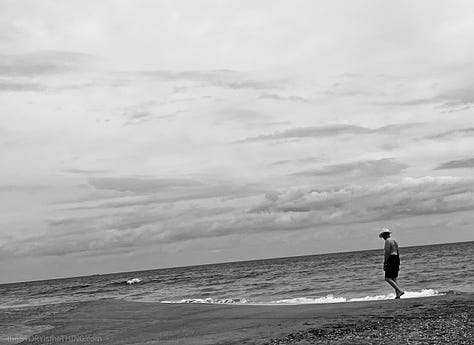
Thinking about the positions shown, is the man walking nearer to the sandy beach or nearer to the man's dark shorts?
the man's dark shorts

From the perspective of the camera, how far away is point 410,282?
34188mm

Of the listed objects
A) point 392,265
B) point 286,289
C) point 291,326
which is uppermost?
point 392,265

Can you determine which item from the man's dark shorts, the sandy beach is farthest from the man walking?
the sandy beach

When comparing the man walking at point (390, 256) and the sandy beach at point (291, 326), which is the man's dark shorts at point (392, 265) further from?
the sandy beach at point (291, 326)

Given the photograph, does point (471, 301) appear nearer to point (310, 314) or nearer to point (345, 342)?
point (310, 314)

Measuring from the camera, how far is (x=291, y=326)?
45.5ft

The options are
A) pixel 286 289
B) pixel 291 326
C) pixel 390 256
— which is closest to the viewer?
pixel 291 326

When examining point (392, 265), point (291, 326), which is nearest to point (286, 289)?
point (392, 265)

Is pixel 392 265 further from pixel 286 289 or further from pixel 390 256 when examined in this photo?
pixel 286 289

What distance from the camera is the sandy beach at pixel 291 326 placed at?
11.0 meters

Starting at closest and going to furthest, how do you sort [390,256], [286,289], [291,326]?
[291,326], [390,256], [286,289]

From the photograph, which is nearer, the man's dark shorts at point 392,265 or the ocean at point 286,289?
the man's dark shorts at point 392,265

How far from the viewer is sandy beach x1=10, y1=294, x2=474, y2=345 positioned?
11008 mm

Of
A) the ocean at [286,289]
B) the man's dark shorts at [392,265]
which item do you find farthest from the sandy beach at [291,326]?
the ocean at [286,289]
